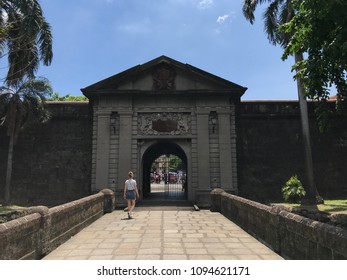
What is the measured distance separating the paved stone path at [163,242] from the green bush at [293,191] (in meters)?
Result: 6.52

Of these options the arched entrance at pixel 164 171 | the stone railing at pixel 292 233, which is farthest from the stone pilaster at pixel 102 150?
the stone railing at pixel 292 233

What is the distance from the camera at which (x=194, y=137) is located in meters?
17.0

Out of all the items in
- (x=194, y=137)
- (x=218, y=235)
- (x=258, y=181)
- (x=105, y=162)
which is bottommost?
(x=218, y=235)

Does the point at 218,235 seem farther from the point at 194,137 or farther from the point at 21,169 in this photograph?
the point at 21,169

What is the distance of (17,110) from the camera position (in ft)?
57.5

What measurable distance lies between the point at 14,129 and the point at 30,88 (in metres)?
2.42

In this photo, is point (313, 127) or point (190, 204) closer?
point (190, 204)

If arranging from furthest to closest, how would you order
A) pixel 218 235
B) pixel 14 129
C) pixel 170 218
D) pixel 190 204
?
pixel 14 129 < pixel 190 204 < pixel 170 218 < pixel 218 235

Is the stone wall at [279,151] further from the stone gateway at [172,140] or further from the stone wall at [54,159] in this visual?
the stone wall at [54,159]

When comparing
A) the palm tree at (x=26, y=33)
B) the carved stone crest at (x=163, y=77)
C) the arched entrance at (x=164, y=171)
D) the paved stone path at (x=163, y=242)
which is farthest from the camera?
the arched entrance at (x=164, y=171)

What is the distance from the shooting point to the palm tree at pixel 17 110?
17.4m

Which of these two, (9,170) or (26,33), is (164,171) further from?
(26,33)

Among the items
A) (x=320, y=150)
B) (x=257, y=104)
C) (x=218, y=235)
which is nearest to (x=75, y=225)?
(x=218, y=235)

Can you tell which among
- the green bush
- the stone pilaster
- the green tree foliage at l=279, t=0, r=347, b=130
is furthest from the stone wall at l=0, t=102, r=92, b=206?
the green tree foliage at l=279, t=0, r=347, b=130
